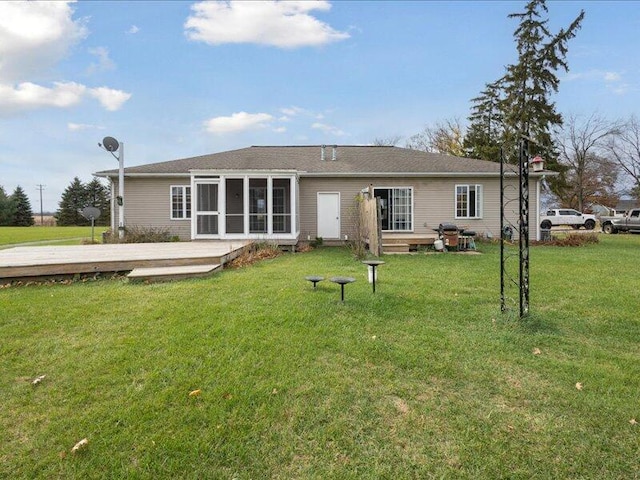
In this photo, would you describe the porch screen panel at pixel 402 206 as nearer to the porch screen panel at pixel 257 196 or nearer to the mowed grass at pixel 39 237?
the porch screen panel at pixel 257 196

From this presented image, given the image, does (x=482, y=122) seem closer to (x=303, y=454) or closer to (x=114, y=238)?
(x=114, y=238)

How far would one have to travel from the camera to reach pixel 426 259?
9344mm

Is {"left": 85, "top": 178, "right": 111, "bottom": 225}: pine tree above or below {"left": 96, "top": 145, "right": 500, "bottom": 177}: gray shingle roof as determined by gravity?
above

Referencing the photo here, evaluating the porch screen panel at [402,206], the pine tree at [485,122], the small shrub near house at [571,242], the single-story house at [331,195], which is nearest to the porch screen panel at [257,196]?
the single-story house at [331,195]

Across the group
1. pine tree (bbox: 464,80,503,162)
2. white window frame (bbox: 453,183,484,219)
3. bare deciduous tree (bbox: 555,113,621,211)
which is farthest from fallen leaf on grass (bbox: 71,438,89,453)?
bare deciduous tree (bbox: 555,113,621,211)

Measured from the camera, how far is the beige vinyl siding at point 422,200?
1349 centimetres

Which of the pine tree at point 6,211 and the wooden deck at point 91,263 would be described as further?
the pine tree at point 6,211

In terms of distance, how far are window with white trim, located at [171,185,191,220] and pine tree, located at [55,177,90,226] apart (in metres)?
39.1

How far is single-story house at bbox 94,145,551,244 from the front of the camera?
43.1ft

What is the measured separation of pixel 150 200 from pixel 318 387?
40.4 feet

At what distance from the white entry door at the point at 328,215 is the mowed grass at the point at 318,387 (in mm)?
8488

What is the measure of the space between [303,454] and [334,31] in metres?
13.2

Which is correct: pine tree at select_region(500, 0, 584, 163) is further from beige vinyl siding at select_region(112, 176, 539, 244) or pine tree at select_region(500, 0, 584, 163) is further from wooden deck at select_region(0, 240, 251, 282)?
wooden deck at select_region(0, 240, 251, 282)

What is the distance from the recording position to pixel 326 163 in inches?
563
